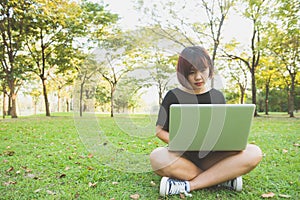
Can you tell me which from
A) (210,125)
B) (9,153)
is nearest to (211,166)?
(210,125)

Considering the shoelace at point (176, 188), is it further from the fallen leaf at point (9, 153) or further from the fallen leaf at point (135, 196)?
the fallen leaf at point (9, 153)

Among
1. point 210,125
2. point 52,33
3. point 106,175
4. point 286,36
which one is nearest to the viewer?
point 210,125

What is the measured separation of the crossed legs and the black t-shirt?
25cm

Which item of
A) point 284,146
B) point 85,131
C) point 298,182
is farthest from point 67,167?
point 284,146

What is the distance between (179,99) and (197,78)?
24 centimetres

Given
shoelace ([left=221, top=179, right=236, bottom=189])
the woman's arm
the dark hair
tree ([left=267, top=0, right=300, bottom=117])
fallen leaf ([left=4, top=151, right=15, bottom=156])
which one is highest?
tree ([left=267, top=0, right=300, bottom=117])

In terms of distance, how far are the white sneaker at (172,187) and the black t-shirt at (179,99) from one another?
0.43m

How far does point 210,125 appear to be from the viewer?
5.93 feet

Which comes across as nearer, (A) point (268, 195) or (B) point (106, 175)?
(A) point (268, 195)

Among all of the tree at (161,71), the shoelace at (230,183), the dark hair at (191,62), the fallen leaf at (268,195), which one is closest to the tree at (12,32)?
the tree at (161,71)

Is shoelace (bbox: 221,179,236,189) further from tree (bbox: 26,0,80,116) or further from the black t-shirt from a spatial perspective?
tree (bbox: 26,0,80,116)

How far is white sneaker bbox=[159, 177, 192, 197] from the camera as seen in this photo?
2.08 m

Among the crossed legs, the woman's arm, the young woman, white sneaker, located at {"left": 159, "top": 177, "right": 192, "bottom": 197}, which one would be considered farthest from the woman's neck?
white sneaker, located at {"left": 159, "top": 177, "right": 192, "bottom": 197}

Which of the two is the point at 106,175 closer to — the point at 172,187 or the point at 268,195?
the point at 172,187
